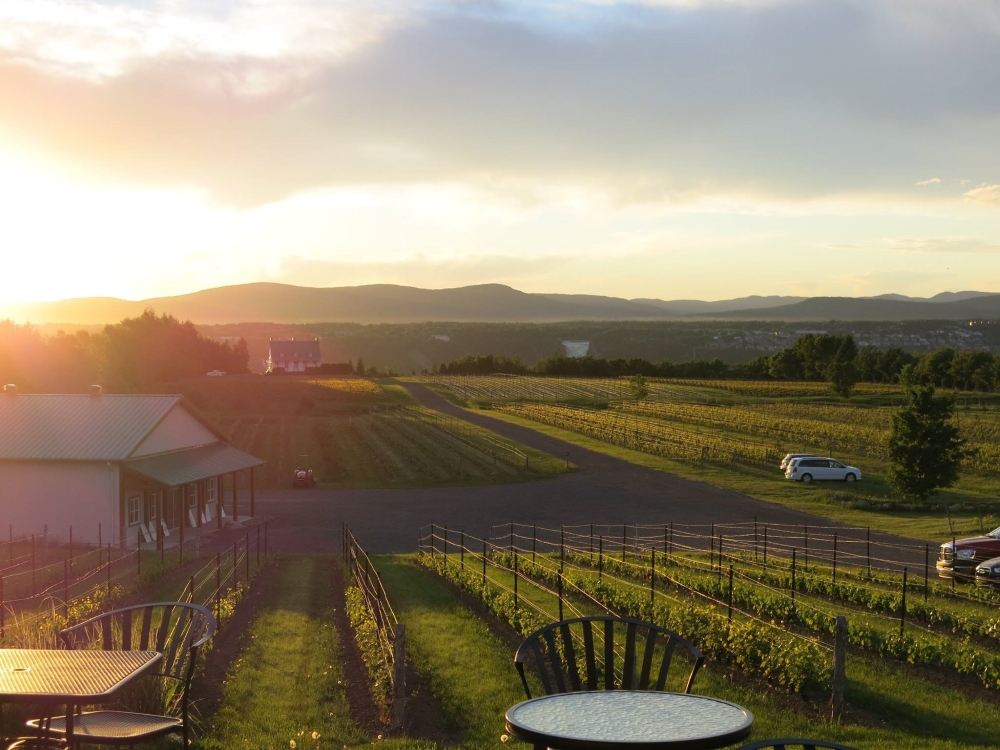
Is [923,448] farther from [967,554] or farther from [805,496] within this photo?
[967,554]

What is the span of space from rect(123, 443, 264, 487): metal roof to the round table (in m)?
26.8

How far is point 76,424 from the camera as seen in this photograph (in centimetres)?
3127

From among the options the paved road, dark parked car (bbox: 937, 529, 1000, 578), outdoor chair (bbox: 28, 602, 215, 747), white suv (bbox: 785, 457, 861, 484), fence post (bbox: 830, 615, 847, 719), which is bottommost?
the paved road

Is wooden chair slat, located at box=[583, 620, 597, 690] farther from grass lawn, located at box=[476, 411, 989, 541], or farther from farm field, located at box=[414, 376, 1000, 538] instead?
farm field, located at box=[414, 376, 1000, 538]

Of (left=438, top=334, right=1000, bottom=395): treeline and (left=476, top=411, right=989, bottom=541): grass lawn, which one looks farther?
(left=438, top=334, right=1000, bottom=395): treeline

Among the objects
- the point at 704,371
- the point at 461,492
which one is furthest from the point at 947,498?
the point at 704,371

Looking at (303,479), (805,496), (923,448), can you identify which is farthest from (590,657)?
(303,479)

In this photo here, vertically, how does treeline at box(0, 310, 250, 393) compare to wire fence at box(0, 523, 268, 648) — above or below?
above

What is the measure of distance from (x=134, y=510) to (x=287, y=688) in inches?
867

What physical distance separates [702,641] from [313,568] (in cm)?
1464

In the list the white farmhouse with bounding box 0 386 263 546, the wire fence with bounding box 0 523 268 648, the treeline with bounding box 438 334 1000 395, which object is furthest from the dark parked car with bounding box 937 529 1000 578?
the treeline with bounding box 438 334 1000 395

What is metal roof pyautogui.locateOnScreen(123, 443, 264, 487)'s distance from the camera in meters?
29.5

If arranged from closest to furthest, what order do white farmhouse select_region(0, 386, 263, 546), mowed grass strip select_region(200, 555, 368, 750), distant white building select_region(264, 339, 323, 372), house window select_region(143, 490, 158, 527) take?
1. mowed grass strip select_region(200, 555, 368, 750)
2. white farmhouse select_region(0, 386, 263, 546)
3. house window select_region(143, 490, 158, 527)
4. distant white building select_region(264, 339, 323, 372)

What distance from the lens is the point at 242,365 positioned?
13138cm
